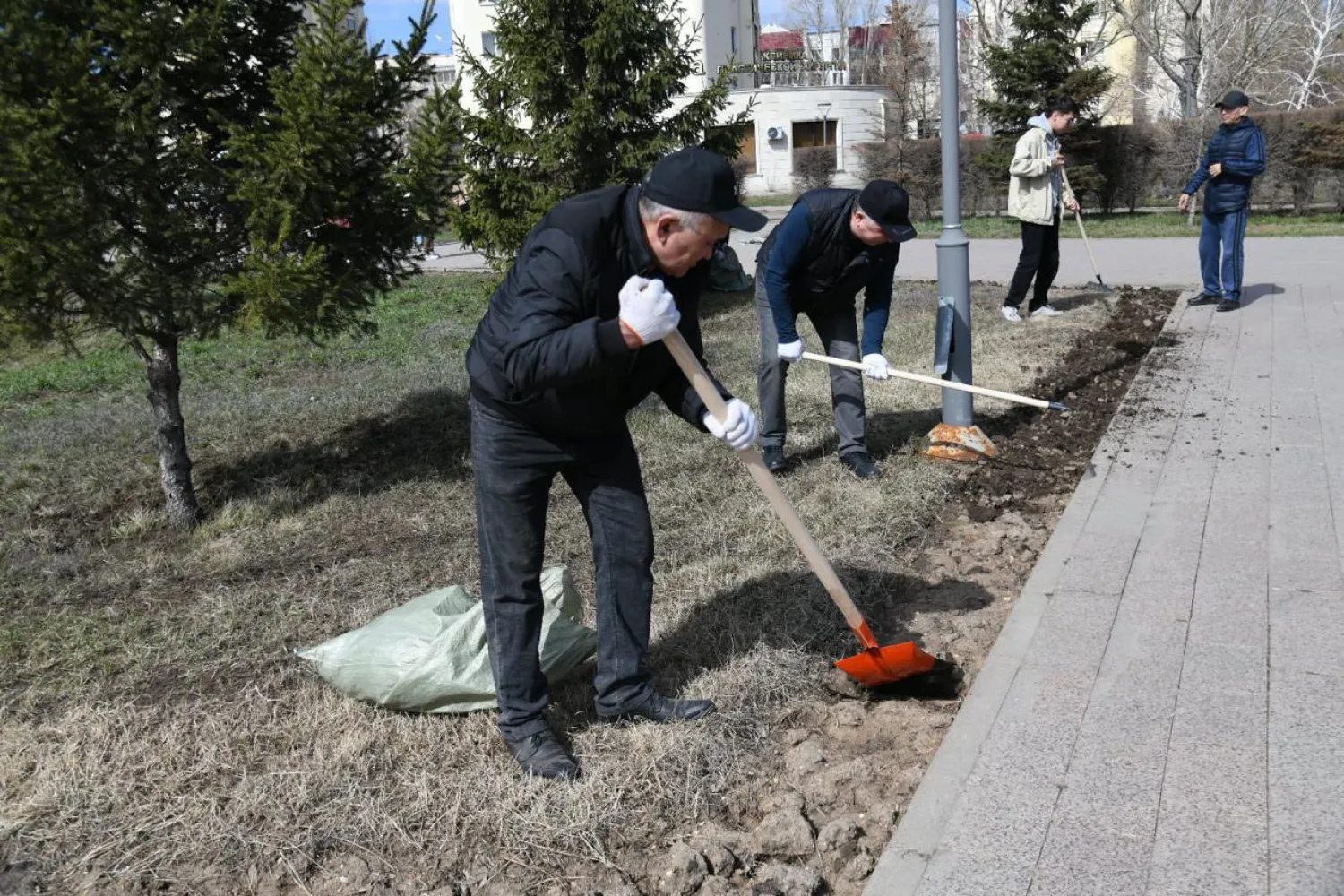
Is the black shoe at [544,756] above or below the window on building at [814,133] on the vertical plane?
below

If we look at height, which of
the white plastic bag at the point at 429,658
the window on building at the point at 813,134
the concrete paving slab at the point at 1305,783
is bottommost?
the concrete paving slab at the point at 1305,783

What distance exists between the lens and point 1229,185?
9680mm

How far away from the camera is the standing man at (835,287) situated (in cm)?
519

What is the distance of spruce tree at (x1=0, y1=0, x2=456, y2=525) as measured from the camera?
433 centimetres

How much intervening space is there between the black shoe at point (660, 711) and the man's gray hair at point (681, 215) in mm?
1503

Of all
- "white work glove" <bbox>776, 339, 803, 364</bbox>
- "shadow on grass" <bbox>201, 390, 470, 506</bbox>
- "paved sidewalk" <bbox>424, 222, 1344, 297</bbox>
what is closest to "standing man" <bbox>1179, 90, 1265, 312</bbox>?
"paved sidewalk" <bbox>424, 222, 1344, 297</bbox>

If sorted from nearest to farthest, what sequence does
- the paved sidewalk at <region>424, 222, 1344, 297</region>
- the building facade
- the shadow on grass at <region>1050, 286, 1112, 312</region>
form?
the shadow on grass at <region>1050, 286, 1112, 312</region>
the paved sidewalk at <region>424, 222, 1344, 297</region>
the building facade

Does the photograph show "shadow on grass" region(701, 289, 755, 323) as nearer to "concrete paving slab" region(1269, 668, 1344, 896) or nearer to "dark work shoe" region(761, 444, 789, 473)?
"dark work shoe" region(761, 444, 789, 473)

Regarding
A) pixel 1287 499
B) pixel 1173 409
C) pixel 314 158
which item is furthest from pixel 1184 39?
pixel 314 158

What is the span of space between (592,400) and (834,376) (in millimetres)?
3123

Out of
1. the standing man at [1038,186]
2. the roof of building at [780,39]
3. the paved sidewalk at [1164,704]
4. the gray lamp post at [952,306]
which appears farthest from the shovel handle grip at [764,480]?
the roof of building at [780,39]

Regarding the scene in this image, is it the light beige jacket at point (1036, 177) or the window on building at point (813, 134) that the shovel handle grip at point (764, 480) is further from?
the window on building at point (813, 134)

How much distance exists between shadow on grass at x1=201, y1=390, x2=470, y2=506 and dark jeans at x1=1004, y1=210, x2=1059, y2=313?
5527mm

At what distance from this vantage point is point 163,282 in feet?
16.0
